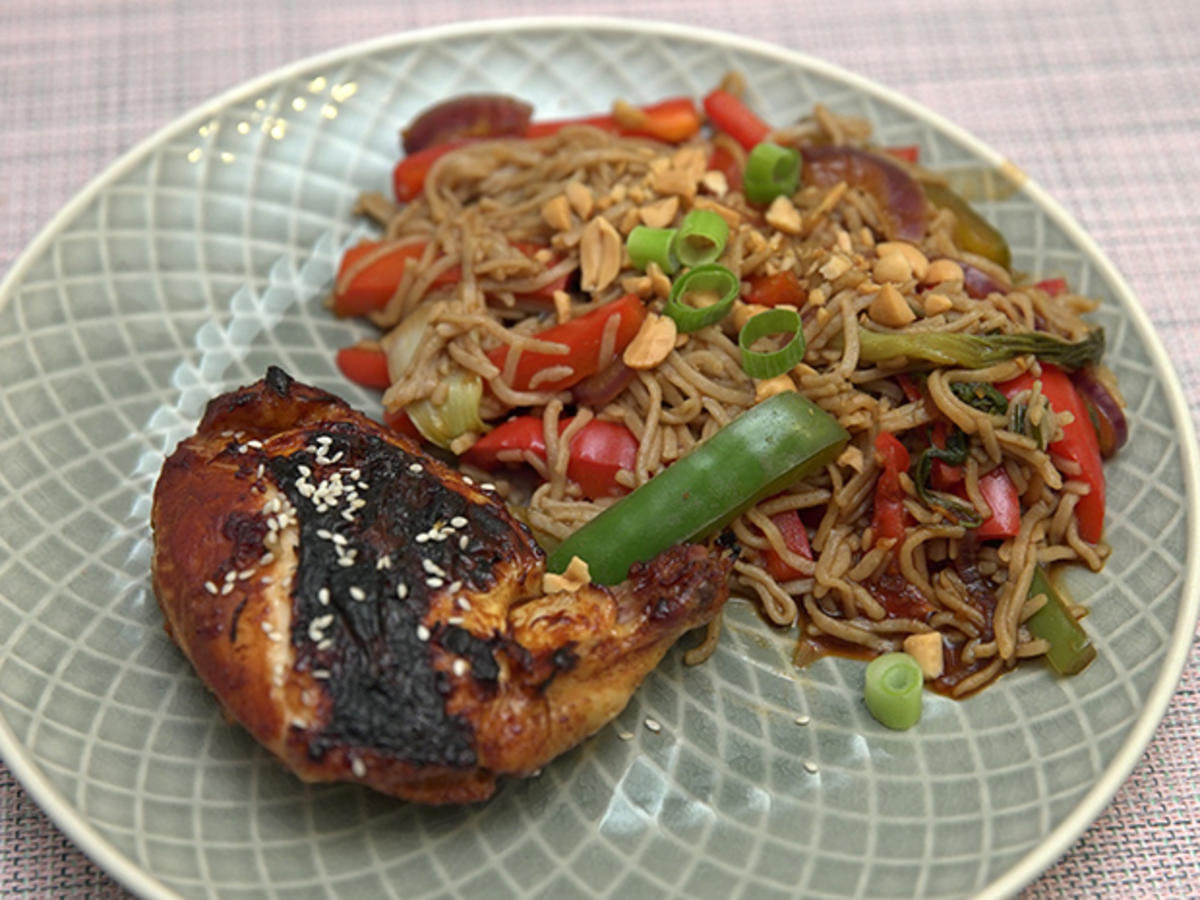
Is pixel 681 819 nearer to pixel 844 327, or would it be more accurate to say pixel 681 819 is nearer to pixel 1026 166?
pixel 844 327

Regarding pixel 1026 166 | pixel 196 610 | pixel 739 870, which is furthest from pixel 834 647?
pixel 1026 166

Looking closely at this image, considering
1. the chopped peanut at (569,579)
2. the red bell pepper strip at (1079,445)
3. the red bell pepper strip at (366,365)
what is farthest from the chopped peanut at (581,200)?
Answer: the red bell pepper strip at (1079,445)

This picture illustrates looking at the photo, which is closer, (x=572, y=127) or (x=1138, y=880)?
(x=1138, y=880)

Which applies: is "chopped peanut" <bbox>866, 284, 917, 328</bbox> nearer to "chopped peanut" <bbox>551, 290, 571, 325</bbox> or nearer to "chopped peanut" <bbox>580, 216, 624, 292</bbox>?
"chopped peanut" <bbox>580, 216, 624, 292</bbox>

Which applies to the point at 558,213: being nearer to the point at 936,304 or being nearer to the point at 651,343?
the point at 651,343

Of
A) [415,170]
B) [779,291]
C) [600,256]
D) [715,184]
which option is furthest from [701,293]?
[415,170]

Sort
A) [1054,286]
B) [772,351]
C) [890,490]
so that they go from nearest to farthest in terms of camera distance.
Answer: [890,490]
[772,351]
[1054,286]
